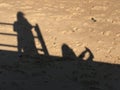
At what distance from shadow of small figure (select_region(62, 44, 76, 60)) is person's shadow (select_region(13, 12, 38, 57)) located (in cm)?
57

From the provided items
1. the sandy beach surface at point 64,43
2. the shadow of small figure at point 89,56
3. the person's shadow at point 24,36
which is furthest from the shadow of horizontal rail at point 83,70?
the person's shadow at point 24,36

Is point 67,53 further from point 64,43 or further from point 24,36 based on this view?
point 24,36

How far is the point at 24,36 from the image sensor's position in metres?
8.54

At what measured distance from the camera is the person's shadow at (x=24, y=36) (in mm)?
7812

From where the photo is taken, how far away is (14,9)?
33.6 feet

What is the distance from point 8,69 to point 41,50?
1009mm

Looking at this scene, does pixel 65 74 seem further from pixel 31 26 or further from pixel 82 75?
pixel 31 26

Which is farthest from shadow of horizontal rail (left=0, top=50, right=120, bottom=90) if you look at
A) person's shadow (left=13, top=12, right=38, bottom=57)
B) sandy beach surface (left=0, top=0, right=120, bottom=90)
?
person's shadow (left=13, top=12, right=38, bottom=57)

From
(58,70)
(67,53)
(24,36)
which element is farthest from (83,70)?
(24,36)

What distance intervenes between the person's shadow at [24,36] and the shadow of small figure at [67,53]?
57 cm

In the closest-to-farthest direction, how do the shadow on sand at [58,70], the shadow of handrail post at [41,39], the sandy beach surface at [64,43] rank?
the shadow on sand at [58,70] < the sandy beach surface at [64,43] < the shadow of handrail post at [41,39]

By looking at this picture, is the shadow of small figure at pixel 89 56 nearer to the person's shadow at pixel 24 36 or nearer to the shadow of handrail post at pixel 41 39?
the shadow of handrail post at pixel 41 39

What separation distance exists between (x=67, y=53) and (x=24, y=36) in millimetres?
1240

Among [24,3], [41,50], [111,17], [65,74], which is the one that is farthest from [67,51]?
Result: [24,3]
